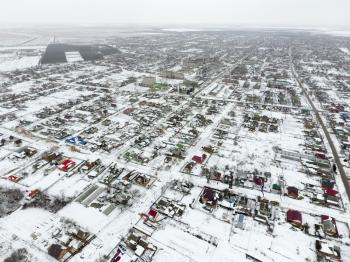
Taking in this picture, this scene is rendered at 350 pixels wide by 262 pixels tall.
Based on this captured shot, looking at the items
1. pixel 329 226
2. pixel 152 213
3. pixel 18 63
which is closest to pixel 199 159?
pixel 152 213

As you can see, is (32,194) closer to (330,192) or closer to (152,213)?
(152,213)

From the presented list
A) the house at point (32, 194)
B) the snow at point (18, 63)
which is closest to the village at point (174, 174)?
the house at point (32, 194)

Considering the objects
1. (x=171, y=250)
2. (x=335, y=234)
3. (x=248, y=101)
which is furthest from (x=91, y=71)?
(x=335, y=234)

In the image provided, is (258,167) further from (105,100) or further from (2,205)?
(105,100)

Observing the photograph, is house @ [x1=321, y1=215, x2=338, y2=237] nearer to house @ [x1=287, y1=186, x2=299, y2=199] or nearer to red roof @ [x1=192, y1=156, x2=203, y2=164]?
house @ [x1=287, y1=186, x2=299, y2=199]

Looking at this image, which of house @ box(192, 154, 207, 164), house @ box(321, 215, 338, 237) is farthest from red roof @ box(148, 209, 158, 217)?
house @ box(321, 215, 338, 237)
